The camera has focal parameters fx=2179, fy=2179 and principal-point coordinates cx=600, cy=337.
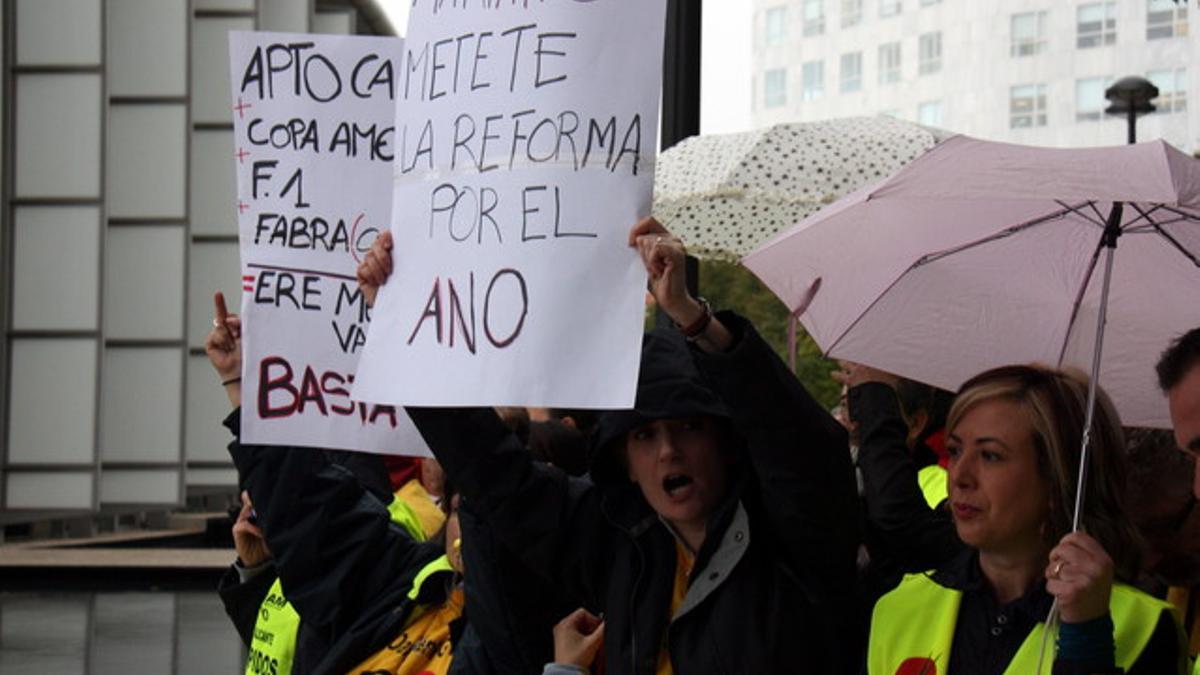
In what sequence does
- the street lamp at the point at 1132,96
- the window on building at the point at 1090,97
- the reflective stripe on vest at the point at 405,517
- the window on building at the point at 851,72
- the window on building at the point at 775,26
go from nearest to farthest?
the reflective stripe on vest at the point at 405,517
the street lamp at the point at 1132,96
the window on building at the point at 1090,97
the window on building at the point at 851,72
the window on building at the point at 775,26

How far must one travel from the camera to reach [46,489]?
2272cm

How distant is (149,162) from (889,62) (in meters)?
71.8

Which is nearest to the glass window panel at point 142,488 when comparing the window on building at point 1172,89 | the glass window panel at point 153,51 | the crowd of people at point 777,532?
the glass window panel at point 153,51

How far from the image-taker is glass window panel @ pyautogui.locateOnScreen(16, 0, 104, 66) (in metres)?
22.7

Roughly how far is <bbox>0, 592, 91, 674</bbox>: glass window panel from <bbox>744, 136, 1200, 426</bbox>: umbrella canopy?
361 inches

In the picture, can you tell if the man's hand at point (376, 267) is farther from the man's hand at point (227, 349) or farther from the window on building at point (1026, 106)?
the window on building at point (1026, 106)

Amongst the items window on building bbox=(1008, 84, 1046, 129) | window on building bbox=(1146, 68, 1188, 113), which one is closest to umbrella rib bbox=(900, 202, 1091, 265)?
window on building bbox=(1146, 68, 1188, 113)

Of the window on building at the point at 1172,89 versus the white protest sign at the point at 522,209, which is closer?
the white protest sign at the point at 522,209

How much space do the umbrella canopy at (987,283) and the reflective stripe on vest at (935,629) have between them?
2.47ft

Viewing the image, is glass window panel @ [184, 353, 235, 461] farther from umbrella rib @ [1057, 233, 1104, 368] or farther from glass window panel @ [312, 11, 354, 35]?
umbrella rib @ [1057, 233, 1104, 368]

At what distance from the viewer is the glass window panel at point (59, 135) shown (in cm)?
2278

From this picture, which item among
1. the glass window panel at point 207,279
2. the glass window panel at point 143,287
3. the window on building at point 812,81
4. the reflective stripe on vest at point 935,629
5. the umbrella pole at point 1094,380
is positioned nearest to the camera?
the reflective stripe on vest at point 935,629

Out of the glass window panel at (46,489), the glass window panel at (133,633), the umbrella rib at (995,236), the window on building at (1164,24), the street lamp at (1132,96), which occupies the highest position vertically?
the window on building at (1164,24)

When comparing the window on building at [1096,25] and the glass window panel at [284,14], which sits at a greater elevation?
the window on building at [1096,25]
